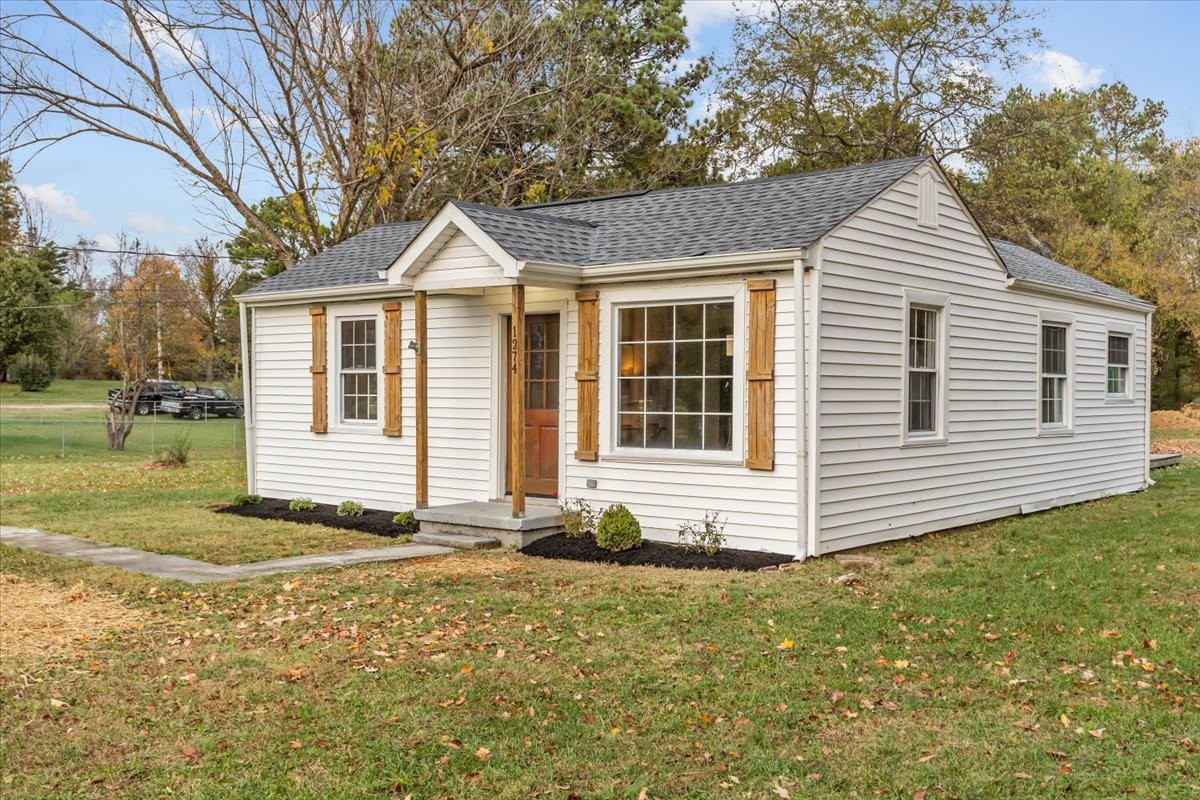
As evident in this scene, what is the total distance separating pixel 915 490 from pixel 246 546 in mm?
6949

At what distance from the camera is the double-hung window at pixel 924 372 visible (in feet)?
36.8

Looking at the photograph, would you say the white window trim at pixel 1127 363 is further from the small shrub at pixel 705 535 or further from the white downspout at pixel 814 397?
the small shrub at pixel 705 535

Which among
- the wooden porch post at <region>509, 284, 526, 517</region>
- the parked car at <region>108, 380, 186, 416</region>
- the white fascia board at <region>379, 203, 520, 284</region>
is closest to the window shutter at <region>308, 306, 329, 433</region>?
the white fascia board at <region>379, 203, 520, 284</region>

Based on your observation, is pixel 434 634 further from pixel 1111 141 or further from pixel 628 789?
pixel 1111 141

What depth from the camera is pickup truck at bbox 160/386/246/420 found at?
41156 mm

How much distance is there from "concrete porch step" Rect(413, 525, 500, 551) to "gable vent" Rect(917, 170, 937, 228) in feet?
18.3

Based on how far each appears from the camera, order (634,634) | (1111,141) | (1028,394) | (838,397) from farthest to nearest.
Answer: (1111,141), (1028,394), (838,397), (634,634)

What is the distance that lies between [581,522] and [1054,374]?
23.5 ft

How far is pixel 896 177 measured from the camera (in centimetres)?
1080

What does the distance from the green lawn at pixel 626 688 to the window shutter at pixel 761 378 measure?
1.21 metres

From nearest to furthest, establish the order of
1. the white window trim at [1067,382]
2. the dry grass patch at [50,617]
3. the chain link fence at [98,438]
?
the dry grass patch at [50,617] < the white window trim at [1067,382] < the chain link fence at [98,438]

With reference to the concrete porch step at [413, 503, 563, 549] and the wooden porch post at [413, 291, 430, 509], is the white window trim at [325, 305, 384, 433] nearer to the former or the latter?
the wooden porch post at [413, 291, 430, 509]

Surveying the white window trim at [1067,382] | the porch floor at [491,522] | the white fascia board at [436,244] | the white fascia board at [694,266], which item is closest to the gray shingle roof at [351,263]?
the white fascia board at [436,244]

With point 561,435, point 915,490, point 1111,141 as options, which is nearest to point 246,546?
point 561,435
